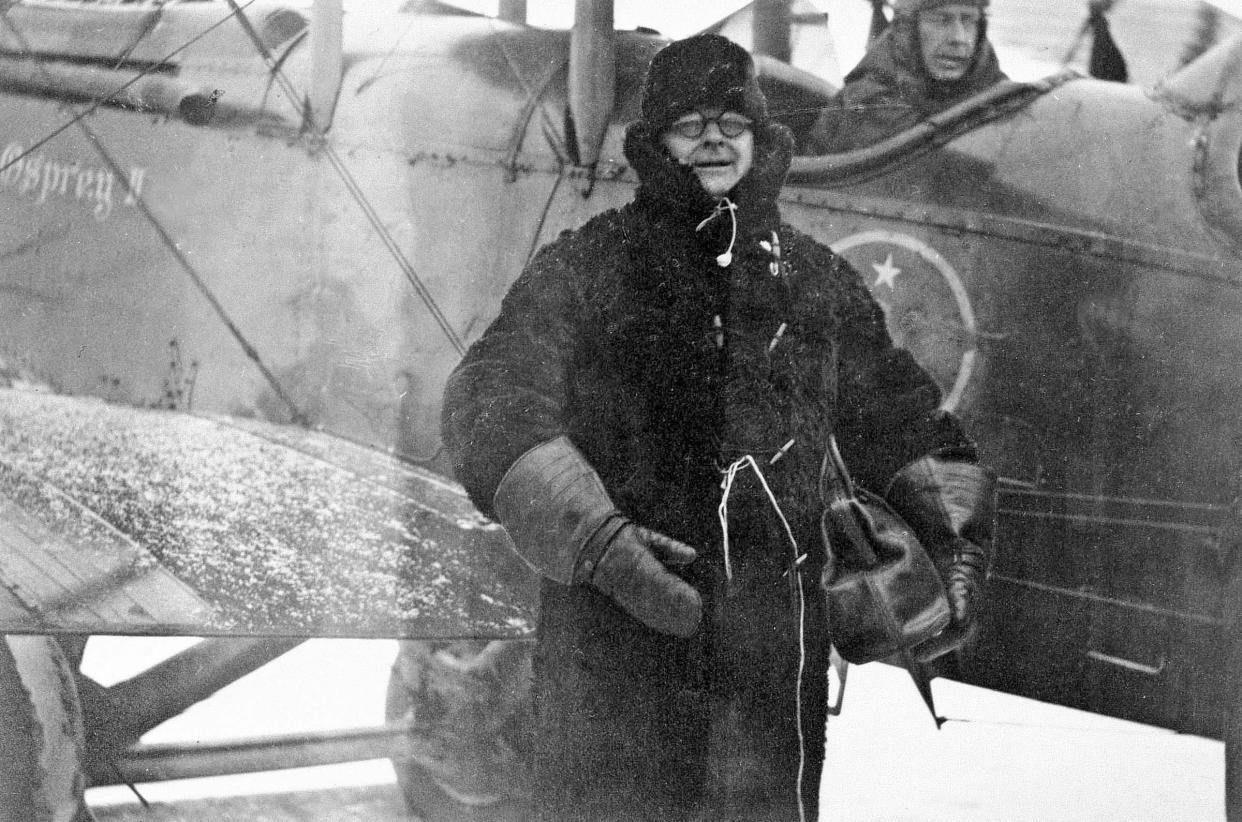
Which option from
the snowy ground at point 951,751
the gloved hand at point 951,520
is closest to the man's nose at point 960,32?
the gloved hand at point 951,520

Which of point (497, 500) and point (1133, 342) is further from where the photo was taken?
point (1133, 342)

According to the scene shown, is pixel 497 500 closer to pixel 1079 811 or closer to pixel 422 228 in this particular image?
pixel 422 228

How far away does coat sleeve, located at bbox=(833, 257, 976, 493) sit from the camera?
2.12 metres

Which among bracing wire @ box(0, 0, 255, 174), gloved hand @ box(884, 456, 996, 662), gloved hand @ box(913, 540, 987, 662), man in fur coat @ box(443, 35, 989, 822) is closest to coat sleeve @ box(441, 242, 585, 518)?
man in fur coat @ box(443, 35, 989, 822)

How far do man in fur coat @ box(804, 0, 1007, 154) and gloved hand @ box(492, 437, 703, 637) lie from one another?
2.46 ft

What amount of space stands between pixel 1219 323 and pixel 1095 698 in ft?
2.37

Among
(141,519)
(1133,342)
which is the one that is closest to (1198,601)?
(1133,342)

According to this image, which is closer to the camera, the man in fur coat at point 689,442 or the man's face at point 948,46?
the man in fur coat at point 689,442

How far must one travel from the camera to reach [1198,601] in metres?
2.23

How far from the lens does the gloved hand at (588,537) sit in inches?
75.9

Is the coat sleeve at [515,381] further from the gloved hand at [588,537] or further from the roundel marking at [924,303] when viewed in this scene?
the roundel marking at [924,303]

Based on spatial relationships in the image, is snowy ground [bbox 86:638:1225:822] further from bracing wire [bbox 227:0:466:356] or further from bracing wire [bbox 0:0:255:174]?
bracing wire [bbox 0:0:255:174]

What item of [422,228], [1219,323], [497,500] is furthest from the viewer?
[422,228]

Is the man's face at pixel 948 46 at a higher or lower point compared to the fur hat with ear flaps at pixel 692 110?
higher
